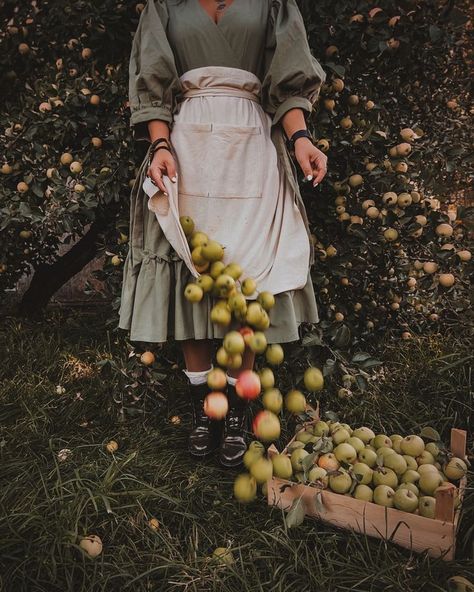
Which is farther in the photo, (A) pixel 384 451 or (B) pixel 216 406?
(A) pixel 384 451

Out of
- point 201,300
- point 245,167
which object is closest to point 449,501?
point 201,300

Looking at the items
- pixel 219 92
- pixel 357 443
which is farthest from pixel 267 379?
pixel 219 92

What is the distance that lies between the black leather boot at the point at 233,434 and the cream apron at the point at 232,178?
50 cm

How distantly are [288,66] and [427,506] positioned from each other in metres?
1.45

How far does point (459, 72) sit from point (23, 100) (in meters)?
2.28

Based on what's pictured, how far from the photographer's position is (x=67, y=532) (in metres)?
1.47

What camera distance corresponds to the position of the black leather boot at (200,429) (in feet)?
6.44

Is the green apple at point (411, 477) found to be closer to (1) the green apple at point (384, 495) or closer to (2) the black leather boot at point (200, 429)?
(1) the green apple at point (384, 495)

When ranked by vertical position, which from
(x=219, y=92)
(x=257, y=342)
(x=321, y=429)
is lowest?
(x=321, y=429)

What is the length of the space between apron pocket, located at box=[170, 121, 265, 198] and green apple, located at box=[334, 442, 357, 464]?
2.94 feet

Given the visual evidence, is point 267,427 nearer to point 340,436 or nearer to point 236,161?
point 340,436

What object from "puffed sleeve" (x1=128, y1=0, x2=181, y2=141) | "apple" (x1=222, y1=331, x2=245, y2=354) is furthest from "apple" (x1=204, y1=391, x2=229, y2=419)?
"puffed sleeve" (x1=128, y1=0, x2=181, y2=141)

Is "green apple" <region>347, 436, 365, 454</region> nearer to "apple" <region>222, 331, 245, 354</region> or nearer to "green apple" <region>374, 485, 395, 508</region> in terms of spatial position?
"green apple" <region>374, 485, 395, 508</region>

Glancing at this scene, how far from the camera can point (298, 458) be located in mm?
1664
